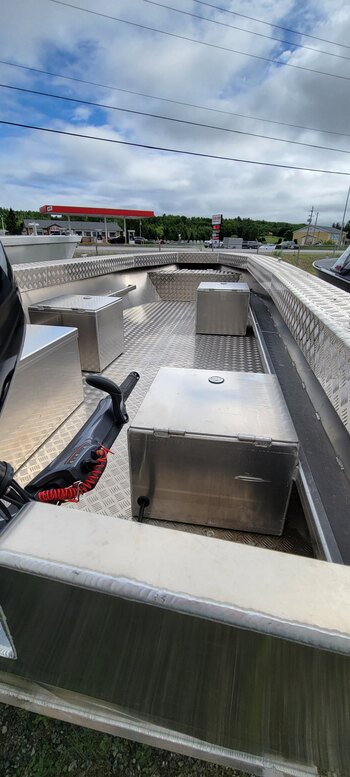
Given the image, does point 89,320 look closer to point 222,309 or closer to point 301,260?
point 222,309

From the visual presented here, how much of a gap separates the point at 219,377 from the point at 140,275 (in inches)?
219

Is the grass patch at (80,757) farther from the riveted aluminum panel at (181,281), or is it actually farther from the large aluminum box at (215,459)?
the riveted aluminum panel at (181,281)

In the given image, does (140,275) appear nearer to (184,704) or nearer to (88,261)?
(88,261)

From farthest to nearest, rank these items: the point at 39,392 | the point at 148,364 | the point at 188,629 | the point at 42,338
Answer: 1. the point at 148,364
2. the point at 42,338
3. the point at 39,392
4. the point at 188,629

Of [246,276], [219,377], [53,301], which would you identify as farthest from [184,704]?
[246,276]

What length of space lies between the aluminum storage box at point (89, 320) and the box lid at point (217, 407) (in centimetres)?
156

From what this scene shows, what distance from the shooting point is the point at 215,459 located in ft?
5.03

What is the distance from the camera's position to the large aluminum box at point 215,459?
150cm

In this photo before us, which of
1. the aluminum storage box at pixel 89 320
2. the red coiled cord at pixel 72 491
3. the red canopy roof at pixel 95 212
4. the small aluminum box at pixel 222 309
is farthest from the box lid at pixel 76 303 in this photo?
the red canopy roof at pixel 95 212

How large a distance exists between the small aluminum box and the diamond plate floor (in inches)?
5.6

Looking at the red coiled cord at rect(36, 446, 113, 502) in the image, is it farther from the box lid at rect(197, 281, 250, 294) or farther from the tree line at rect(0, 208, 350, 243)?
the tree line at rect(0, 208, 350, 243)

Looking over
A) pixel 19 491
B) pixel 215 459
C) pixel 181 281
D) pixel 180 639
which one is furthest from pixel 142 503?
pixel 181 281

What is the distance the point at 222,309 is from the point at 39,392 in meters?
3.03

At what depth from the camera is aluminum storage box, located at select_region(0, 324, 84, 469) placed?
206cm
